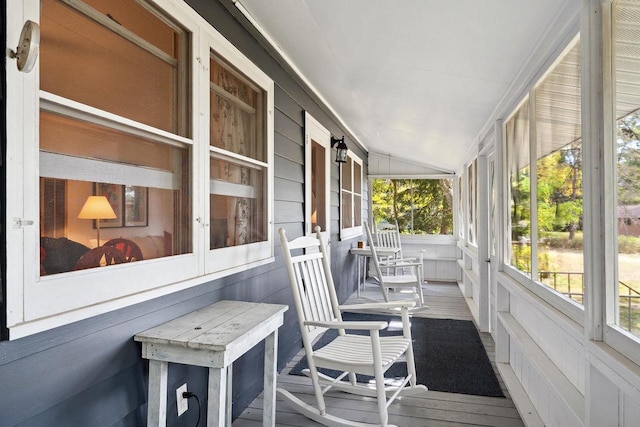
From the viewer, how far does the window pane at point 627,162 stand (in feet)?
3.76

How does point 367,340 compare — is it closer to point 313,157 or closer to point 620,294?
point 620,294

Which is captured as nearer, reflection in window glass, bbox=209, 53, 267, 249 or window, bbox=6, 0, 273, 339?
window, bbox=6, 0, 273, 339

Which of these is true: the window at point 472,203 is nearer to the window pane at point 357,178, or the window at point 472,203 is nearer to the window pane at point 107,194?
the window pane at point 357,178

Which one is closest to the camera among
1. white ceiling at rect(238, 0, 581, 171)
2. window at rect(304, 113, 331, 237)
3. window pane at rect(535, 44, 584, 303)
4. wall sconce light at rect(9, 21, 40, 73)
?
wall sconce light at rect(9, 21, 40, 73)

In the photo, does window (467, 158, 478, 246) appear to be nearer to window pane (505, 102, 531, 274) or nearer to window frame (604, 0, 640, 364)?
window pane (505, 102, 531, 274)

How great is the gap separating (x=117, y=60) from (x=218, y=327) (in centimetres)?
109

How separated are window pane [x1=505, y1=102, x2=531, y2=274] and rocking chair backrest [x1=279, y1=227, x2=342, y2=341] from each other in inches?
49.9

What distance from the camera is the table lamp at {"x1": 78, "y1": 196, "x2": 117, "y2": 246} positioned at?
1323 millimetres

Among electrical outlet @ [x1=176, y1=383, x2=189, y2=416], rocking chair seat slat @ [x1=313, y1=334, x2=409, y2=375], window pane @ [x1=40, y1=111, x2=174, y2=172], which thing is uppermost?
window pane @ [x1=40, y1=111, x2=174, y2=172]

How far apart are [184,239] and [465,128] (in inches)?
127

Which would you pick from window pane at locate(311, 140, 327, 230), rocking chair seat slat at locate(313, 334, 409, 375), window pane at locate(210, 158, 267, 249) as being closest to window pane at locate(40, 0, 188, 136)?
window pane at locate(210, 158, 267, 249)

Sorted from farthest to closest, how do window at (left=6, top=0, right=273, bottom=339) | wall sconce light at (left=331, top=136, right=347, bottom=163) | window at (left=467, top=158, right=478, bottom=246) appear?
window at (left=467, top=158, right=478, bottom=246)
wall sconce light at (left=331, top=136, right=347, bottom=163)
window at (left=6, top=0, right=273, bottom=339)

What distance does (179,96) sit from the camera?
181cm

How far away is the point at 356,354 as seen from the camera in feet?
7.16
